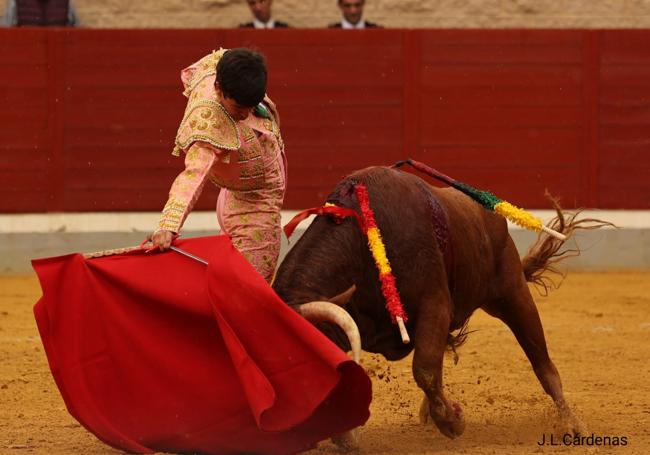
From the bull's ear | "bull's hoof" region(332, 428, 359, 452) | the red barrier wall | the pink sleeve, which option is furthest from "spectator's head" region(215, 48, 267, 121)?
the red barrier wall

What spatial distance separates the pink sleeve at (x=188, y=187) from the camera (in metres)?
4.13

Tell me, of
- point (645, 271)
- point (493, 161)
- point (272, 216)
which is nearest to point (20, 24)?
point (493, 161)

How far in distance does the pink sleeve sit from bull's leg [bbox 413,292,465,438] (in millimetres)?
774

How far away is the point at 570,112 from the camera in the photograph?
31.3 ft

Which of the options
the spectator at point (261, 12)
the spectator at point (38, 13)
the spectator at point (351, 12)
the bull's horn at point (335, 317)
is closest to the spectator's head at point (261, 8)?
the spectator at point (261, 12)

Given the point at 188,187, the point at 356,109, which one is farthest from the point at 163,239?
the point at 356,109

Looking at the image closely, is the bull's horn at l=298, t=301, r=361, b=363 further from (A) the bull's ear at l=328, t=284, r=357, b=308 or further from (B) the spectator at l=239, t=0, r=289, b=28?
(B) the spectator at l=239, t=0, r=289, b=28

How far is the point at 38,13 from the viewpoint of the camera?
31.9 feet

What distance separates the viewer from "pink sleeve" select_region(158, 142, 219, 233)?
13.5ft

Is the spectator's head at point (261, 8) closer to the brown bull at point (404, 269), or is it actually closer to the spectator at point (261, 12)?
the spectator at point (261, 12)

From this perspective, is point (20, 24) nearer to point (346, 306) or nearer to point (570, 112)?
point (570, 112)

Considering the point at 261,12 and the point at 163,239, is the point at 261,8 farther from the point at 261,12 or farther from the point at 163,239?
the point at 163,239

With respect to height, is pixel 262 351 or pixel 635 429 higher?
pixel 262 351

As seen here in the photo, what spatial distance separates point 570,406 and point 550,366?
330 millimetres
